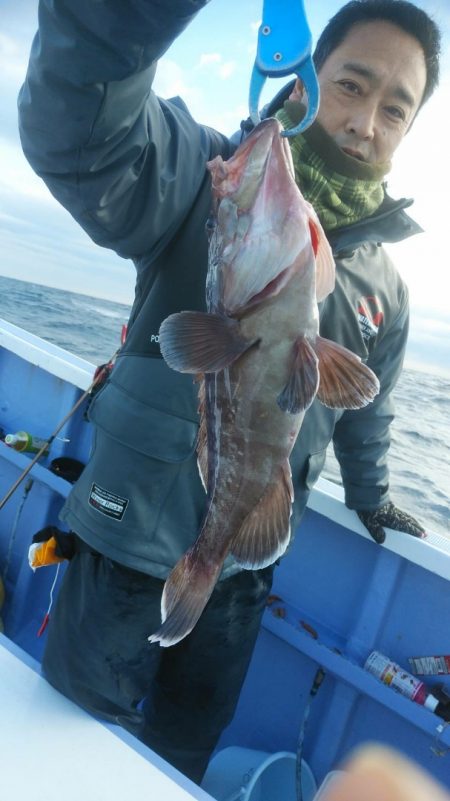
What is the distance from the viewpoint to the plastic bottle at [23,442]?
424cm

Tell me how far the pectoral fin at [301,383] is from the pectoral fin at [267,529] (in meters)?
0.31

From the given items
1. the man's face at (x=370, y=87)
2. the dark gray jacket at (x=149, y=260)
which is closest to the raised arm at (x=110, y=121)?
the dark gray jacket at (x=149, y=260)

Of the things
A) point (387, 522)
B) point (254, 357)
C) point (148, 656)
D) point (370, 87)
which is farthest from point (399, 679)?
point (370, 87)

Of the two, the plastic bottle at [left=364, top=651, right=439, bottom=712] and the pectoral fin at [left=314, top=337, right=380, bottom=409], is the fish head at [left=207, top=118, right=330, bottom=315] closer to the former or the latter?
the pectoral fin at [left=314, top=337, right=380, bottom=409]

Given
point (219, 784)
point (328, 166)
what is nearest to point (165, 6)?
point (328, 166)

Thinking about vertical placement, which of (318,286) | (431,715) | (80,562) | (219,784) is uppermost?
(318,286)

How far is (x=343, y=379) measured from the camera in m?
1.52

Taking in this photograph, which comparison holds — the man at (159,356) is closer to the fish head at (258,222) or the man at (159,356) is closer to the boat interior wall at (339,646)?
the fish head at (258,222)

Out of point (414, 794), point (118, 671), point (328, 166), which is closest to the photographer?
point (414, 794)

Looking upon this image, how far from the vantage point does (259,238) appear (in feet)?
4.98

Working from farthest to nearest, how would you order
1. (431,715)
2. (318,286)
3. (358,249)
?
(431,715) < (358,249) < (318,286)

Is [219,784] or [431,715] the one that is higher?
[431,715]

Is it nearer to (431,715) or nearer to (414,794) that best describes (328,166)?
(414,794)

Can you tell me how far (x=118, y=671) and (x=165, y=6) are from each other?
2.40 meters
